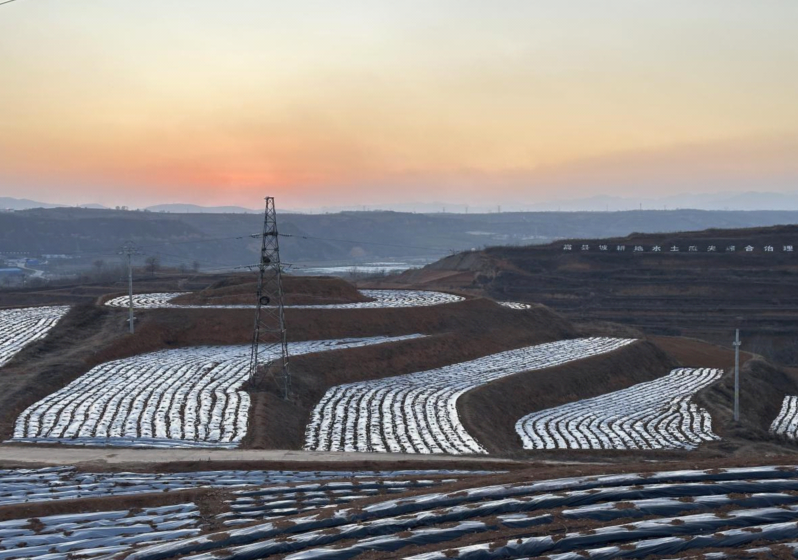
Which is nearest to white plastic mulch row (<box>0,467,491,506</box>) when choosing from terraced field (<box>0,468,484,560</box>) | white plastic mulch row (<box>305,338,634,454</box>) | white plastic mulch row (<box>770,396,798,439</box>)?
terraced field (<box>0,468,484,560</box>)

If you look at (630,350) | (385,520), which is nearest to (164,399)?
(385,520)

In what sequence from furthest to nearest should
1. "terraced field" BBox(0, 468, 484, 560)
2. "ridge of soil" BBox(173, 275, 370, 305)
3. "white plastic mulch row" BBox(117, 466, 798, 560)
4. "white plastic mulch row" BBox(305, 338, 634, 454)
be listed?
"ridge of soil" BBox(173, 275, 370, 305)
"white plastic mulch row" BBox(305, 338, 634, 454)
"terraced field" BBox(0, 468, 484, 560)
"white plastic mulch row" BBox(117, 466, 798, 560)

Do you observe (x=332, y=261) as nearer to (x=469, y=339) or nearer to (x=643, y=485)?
(x=469, y=339)

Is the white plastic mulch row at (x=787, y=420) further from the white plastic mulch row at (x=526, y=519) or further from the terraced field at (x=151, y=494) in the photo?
the terraced field at (x=151, y=494)

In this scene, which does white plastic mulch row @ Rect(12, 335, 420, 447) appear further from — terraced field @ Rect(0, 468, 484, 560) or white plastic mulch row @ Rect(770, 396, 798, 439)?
white plastic mulch row @ Rect(770, 396, 798, 439)

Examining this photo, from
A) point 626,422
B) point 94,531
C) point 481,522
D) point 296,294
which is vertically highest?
point 296,294

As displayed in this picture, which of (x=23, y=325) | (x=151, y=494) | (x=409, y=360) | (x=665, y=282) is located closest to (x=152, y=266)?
(x=23, y=325)

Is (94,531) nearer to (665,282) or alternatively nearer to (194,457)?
(194,457)

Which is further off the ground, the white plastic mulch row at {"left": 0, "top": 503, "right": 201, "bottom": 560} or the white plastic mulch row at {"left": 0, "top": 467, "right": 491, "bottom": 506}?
the white plastic mulch row at {"left": 0, "top": 503, "right": 201, "bottom": 560}
